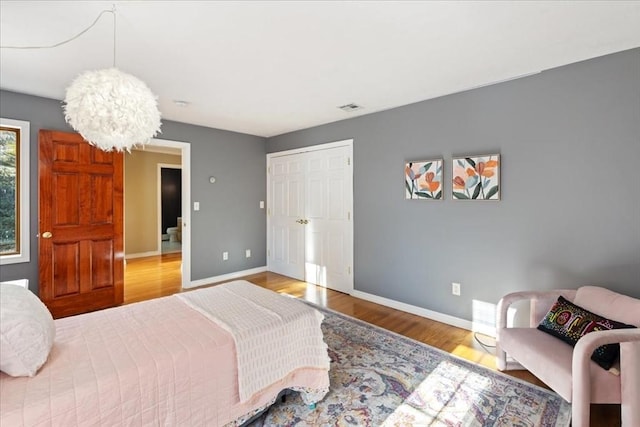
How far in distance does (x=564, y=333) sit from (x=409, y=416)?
1.12 m

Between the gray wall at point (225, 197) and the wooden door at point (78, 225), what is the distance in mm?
961

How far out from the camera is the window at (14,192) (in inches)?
124

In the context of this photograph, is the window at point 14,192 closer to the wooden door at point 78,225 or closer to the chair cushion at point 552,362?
the wooden door at point 78,225

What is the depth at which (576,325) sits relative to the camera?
1900 millimetres

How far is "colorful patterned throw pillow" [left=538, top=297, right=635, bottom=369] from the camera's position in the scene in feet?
5.45

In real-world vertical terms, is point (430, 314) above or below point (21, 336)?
below

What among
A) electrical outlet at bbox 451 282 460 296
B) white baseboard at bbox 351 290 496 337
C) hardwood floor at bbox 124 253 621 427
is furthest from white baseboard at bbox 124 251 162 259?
electrical outlet at bbox 451 282 460 296

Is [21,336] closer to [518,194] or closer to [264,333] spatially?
[264,333]

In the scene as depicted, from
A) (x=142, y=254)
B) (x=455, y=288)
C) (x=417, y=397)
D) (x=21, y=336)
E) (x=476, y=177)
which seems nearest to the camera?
(x=21, y=336)

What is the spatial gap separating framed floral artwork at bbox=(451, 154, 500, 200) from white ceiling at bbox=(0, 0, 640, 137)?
28.0 inches

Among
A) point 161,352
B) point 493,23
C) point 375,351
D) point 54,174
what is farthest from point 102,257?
point 493,23

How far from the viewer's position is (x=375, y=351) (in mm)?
2582

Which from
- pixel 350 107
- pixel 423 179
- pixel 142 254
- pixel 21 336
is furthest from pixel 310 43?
pixel 142 254

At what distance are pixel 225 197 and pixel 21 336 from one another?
3724mm
